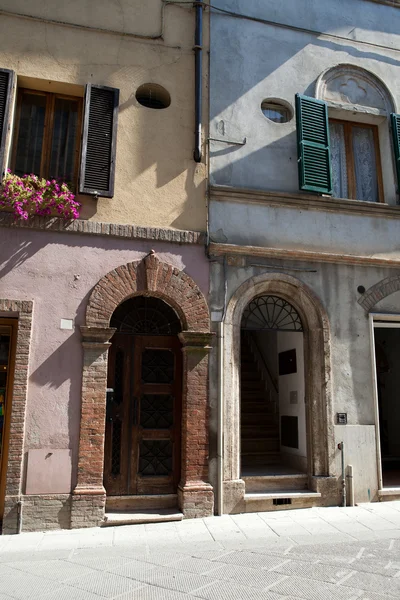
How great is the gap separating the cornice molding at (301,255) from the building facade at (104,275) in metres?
0.39

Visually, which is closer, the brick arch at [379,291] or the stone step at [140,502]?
the stone step at [140,502]

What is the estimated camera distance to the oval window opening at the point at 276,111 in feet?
29.9

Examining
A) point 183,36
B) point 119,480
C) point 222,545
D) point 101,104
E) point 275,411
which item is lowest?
point 222,545

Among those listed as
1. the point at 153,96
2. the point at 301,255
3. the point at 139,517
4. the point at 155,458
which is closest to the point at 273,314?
the point at 301,255

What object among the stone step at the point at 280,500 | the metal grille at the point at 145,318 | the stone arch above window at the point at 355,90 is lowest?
the stone step at the point at 280,500

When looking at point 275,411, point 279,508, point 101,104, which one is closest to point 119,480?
point 279,508

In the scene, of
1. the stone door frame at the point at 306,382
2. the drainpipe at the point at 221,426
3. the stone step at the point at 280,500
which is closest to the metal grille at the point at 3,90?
the stone door frame at the point at 306,382

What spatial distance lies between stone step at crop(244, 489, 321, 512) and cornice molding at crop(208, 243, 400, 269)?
370 centimetres

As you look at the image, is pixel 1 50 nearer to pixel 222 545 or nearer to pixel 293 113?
pixel 293 113

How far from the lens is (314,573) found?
15.8 ft

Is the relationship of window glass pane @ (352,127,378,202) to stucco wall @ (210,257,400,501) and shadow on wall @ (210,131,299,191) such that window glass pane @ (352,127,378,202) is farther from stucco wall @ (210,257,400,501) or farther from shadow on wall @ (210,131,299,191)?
stucco wall @ (210,257,400,501)

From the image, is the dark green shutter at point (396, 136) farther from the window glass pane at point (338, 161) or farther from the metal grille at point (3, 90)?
the metal grille at point (3, 90)

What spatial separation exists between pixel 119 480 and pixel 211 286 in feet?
10.5

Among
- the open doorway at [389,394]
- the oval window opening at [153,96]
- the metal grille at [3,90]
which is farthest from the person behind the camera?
the open doorway at [389,394]
